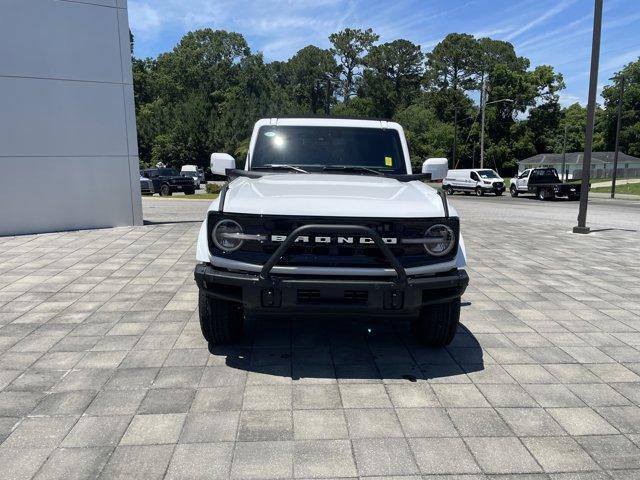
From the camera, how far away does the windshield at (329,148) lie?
5.01 m

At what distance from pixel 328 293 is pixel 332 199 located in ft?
2.25

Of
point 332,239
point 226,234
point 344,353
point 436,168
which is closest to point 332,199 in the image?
point 332,239

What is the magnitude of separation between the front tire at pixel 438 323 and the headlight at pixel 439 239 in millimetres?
511

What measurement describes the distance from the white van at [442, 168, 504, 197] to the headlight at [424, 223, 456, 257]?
3071 cm

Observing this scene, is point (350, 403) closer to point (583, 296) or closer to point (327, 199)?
point (327, 199)

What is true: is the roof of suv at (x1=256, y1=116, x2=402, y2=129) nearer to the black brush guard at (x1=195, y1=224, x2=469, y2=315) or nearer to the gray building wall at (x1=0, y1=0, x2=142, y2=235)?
the black brush guard at (x1=195, y1=224, x2=469, y2=315)

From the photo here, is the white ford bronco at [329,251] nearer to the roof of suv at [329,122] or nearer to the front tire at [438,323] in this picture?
the front tire at [438,323]

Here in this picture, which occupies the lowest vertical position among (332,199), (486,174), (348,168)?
(486,174)

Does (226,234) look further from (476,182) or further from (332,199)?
(476,182)

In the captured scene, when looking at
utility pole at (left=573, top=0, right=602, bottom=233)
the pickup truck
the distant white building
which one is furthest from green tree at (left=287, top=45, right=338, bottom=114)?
utility pole at (left=573, top=0, right=602, bottom=233)

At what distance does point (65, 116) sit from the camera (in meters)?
10.6

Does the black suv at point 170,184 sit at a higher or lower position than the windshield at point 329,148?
lower

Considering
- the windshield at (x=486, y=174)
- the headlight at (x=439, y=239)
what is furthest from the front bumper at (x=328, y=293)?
the windshield at (x=486, y=174)

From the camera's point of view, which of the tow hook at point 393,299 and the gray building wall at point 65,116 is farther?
the gray building wall at point 65,116
